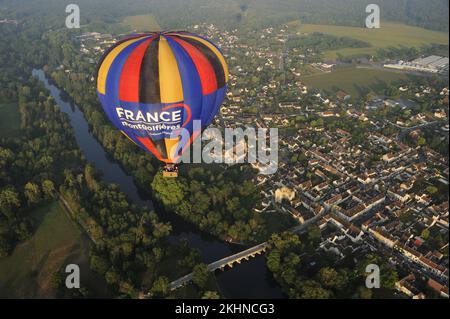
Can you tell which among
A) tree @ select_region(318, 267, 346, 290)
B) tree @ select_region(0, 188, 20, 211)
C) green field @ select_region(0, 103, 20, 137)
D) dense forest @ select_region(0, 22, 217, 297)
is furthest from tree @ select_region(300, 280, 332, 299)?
green field @ select_region(0, 103, 20, 137)

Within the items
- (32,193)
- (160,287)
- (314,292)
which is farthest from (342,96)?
(32,193)

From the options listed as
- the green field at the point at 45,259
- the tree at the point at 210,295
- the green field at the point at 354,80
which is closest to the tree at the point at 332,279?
the tree at the point at 210,295

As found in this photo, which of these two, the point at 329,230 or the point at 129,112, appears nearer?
the point at 129,112

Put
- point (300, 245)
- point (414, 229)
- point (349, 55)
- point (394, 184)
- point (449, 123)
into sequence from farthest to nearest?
1. point (349, 55)
2. point (449, 123)
3. point (394, 184)
4. point (414, 229)
5. point (300, 245)

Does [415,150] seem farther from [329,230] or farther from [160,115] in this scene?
[160,115]

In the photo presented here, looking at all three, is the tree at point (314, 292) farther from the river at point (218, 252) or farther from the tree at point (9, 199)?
the tree at point (9, 199)

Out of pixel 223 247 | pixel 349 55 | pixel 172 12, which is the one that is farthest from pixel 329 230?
pixel 172 12
